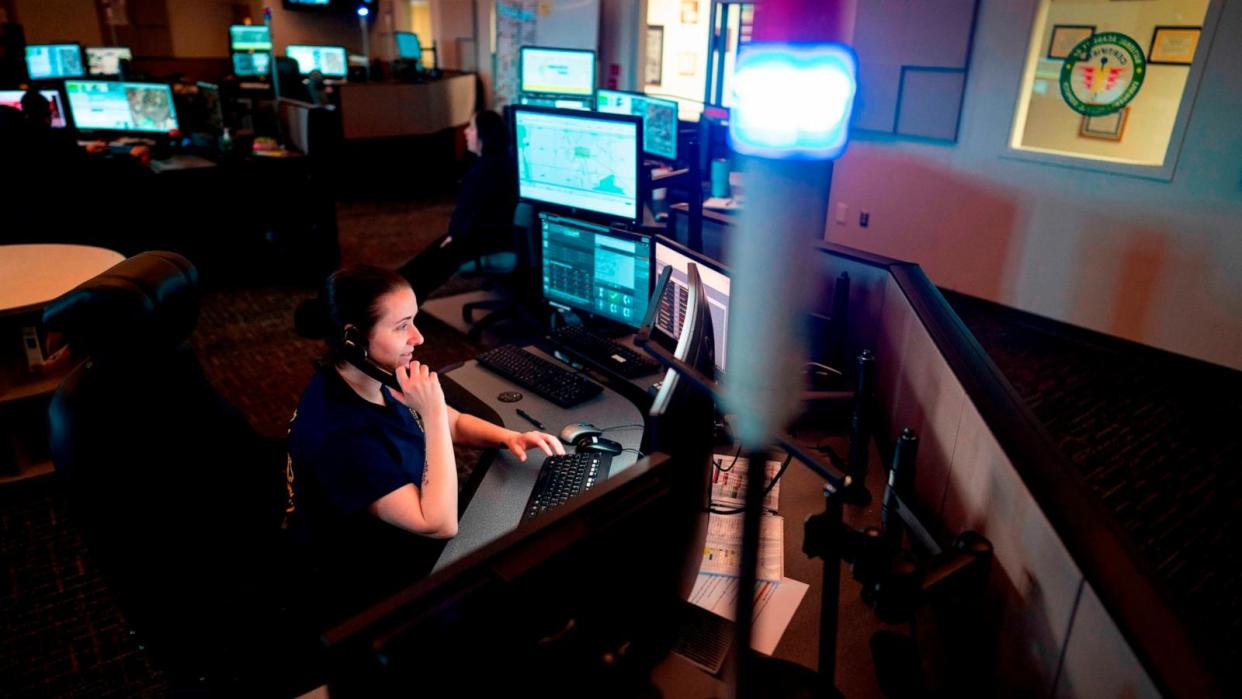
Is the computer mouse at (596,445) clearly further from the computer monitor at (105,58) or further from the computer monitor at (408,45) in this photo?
the computer monitor at (105,58)

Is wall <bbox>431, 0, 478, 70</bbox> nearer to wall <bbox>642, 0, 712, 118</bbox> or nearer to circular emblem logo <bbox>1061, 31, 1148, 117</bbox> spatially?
wall <bbox>642, 0, 712, 118</bbox>

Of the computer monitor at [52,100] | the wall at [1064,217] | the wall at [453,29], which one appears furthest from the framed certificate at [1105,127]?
the computer monitor at [52,100]

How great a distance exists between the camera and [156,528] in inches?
54.0

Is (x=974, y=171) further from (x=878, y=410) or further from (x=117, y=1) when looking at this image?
(x=117, y=1)

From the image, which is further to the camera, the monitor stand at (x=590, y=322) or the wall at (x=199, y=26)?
the wall at (x=199, y=26)

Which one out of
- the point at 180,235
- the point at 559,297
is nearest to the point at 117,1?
the point at 180,235

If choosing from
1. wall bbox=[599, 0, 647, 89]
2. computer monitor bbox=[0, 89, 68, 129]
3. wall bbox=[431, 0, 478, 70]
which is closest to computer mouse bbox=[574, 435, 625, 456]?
computer monitor bbox=[0, 89, 68, 129]

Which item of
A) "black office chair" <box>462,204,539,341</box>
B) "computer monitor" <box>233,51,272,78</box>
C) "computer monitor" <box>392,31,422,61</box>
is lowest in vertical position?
"black office chair" <box>462,204,539,341</box>

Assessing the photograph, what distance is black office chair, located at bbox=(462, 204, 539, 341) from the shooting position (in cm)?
405

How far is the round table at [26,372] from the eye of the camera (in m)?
2.73

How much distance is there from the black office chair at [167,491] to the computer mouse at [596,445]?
0.68 m

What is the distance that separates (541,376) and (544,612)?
1413 mm

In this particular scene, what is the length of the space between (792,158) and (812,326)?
8 centimetres

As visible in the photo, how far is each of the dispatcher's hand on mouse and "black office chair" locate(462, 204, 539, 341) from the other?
215 centimetres
